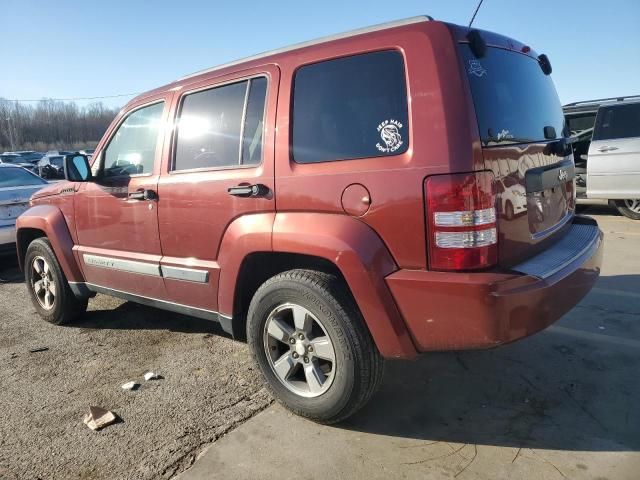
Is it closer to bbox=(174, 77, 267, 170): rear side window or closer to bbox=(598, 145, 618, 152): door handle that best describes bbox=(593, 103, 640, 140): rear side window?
bbox=(598, 145, 618, 152): door handle

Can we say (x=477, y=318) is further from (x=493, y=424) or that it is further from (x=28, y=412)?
(x=28, y=412)

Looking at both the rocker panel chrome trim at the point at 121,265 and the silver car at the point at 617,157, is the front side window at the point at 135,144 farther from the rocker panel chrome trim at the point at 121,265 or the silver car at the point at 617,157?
the silver car at the point at 617,157

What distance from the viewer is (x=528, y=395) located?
3.05 metres

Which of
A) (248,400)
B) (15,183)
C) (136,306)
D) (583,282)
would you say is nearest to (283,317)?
(248,400)

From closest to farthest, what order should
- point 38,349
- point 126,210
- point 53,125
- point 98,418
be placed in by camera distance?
point 98,418 → point 126,210 → point 38,349 → point 53,125

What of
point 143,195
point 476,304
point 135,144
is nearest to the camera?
point 476,304

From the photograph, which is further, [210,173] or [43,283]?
[43,283]

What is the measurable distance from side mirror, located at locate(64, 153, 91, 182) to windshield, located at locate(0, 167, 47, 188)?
4884 millimetres

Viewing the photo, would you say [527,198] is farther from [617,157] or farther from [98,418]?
[617,157]

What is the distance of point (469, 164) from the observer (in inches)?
89.2

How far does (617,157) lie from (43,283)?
27.2 feet

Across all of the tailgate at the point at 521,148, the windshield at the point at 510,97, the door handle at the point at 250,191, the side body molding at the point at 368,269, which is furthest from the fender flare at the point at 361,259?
the windshield at the point at 510,97

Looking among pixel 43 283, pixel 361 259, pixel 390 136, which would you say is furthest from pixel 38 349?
pixel 390 136

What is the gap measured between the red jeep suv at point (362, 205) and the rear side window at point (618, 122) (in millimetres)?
5648
